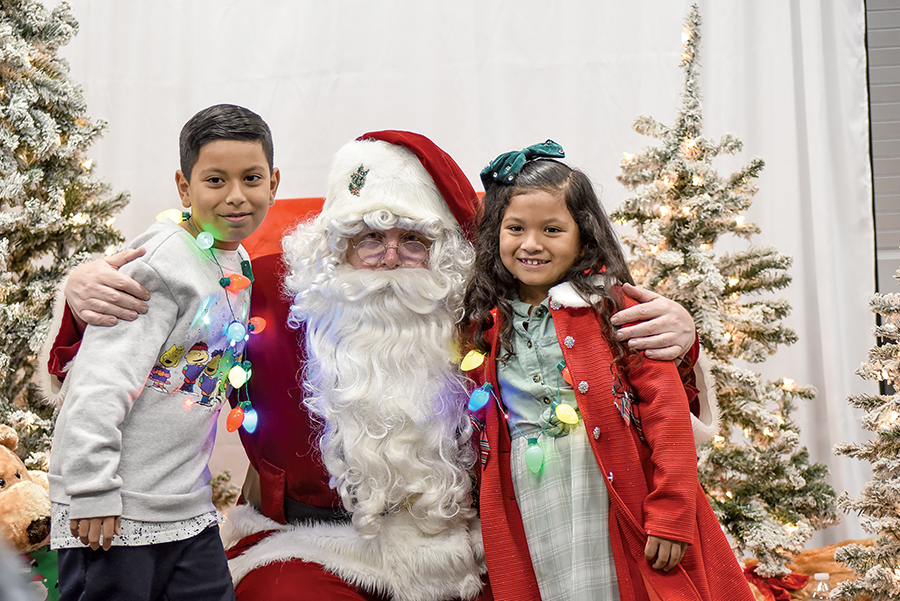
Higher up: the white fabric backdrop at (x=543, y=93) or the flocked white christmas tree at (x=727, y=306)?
the white fabric backdrop at (x=543, y=93)

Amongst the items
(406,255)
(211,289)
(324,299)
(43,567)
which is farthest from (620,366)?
(43,567)

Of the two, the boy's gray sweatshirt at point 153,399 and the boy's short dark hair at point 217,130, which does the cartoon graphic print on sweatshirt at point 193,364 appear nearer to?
the boy's gray sweatshirt at point 153,399

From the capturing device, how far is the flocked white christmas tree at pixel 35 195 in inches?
118

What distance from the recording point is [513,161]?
210 centimetres

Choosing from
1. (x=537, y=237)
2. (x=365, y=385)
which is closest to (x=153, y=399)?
(x=365, y=385)

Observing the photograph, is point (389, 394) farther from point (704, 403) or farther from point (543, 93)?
point (543, 93)

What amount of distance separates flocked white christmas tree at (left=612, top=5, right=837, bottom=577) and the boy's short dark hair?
67.3 inches

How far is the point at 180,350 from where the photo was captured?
1936mm

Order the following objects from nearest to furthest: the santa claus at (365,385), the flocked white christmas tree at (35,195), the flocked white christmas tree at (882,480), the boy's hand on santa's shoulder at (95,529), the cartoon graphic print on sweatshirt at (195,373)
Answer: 1. the boy's hand on santa's shoulder at (95,529)
2. the cartoon graphic print on sweatshirt at (195,373)
3. the santa claus at (365,385)
4. the flocked white christmas tree at (882,480)
5. the flocked white christmas tree at (35,195)

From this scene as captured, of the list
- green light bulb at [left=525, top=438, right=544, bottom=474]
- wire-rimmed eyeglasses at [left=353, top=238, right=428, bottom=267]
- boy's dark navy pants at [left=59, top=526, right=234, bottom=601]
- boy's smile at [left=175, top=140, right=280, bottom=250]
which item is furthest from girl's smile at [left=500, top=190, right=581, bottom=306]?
boy's dark navy pants at [left=59, top=526, right=234, bottom=601]

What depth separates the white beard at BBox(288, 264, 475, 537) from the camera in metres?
2.04

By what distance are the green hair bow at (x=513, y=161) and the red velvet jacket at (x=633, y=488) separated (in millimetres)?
403

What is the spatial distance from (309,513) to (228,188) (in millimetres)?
1005

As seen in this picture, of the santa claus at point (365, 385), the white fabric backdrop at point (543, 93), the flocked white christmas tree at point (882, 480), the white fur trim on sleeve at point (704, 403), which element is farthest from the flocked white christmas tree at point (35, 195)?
the flocked white christmas tree at point (882, 480)
